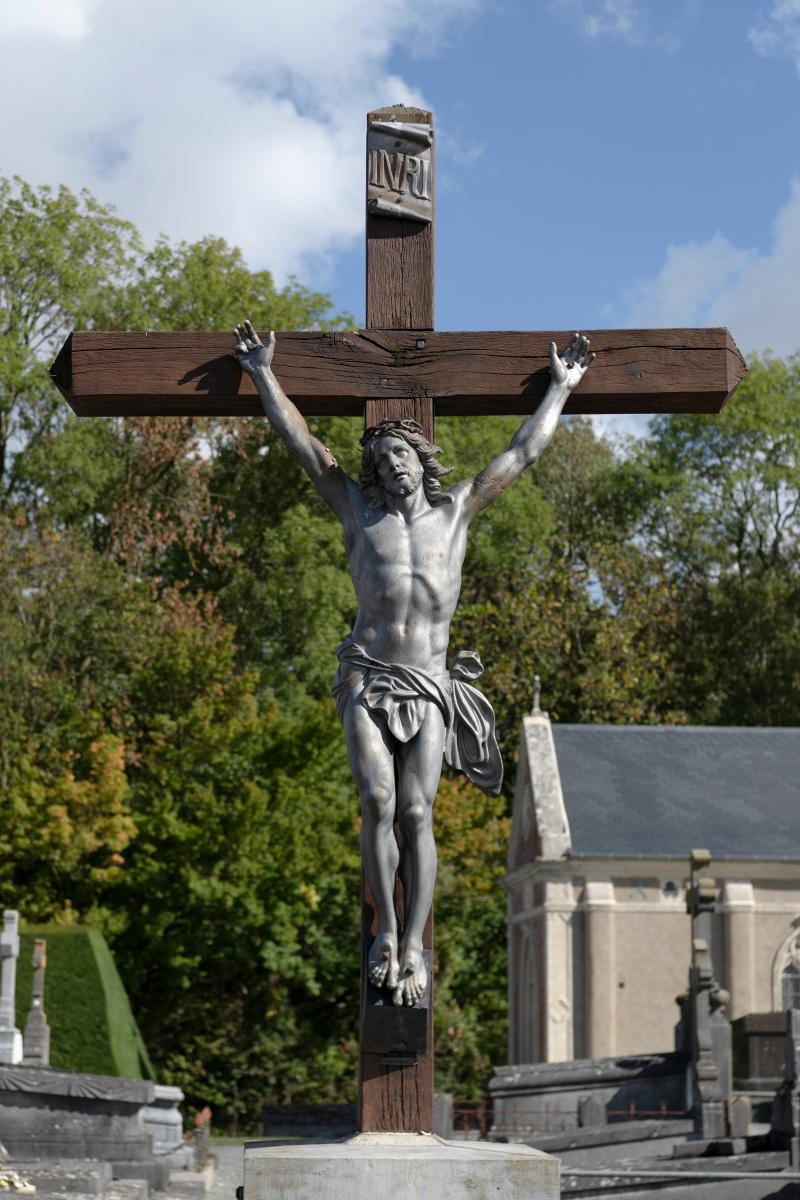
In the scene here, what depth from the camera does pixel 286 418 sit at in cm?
634

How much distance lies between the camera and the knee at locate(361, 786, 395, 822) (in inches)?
227

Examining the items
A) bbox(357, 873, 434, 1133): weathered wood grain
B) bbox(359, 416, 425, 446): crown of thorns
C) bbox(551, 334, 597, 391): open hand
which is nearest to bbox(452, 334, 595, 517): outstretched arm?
bbox(551, 334, 597, 391): open hand

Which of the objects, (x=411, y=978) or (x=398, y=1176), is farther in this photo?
(x=411, y=978)

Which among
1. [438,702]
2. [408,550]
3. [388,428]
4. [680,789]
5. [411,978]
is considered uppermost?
[680,789]

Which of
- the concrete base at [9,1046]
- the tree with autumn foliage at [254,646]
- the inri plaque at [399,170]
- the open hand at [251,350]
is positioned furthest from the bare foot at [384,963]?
the tree with autumn foliage at [254,646]

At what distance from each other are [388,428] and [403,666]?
842 millimetres

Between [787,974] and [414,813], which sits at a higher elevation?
[787,974]

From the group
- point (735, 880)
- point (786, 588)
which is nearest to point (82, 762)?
point (735, 880)

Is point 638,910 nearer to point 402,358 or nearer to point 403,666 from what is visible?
point 402,358

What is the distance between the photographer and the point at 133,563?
37.3 metres

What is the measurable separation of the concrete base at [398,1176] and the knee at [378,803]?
1059 millimetres

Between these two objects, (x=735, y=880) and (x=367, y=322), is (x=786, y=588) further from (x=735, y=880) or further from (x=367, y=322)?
(x=367, y=322)

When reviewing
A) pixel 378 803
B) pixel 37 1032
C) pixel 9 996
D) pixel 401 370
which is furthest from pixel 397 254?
pixel 37 1032

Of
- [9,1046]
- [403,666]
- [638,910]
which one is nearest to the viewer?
[403,666]
